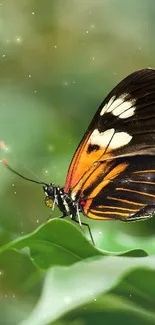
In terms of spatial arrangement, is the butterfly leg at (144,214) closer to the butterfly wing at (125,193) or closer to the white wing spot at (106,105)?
the butterfly wing at (125,193)

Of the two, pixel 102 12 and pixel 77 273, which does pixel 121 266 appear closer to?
pixel 77 273

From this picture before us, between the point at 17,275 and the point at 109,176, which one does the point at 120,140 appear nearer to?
the point at 109,176

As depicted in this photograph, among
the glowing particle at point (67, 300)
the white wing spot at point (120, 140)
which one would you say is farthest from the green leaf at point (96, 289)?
the white wing spot at point (120, 140)

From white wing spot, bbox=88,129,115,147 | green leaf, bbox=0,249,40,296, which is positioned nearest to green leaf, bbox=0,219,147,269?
green leaf, bbox=0,249,40,296

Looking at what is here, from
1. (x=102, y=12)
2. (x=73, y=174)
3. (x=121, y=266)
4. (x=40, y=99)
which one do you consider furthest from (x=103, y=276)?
(x=102, y=12)

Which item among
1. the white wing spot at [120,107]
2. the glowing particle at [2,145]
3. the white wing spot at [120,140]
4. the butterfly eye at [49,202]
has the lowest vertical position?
the butterfly eye at [49,202]

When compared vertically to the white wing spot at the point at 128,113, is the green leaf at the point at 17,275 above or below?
below

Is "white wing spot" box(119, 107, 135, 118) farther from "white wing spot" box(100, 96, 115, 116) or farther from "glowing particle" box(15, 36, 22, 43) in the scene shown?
"glowing particle" box(15, 36, 22, 43)
